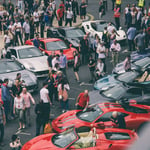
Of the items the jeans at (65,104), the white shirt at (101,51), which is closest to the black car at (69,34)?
the white shirt at (101,51)

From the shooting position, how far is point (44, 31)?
28.4 m

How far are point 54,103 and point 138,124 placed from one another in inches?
192

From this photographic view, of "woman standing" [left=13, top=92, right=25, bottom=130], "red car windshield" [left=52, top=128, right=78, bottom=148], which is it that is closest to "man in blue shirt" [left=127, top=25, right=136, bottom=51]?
"woman standing" [left=13, top=92, right=25, bottom=130]

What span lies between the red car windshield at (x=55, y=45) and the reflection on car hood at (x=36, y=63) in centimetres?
181

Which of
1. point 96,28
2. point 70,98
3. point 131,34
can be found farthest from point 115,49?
point 96,28

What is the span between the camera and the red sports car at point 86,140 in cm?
888

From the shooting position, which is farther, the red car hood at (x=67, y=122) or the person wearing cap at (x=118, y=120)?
Result: the red car hood at (x=67, y=122)

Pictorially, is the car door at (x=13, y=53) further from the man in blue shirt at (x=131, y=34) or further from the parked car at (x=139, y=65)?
the man in blue shirt at (x=131, y=34)

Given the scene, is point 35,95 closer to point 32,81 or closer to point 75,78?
point 32,81

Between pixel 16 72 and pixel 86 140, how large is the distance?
27.8ft

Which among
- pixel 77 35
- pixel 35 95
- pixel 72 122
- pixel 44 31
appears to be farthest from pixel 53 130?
pixel 44 31

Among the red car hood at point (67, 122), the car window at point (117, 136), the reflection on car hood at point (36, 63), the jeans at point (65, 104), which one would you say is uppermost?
the car window at point (117, 136)

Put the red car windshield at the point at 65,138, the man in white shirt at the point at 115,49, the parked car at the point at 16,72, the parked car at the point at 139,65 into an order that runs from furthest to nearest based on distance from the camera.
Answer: the man in white shirt at the point at 115,49 → the parked car at the point at 139,65 → the parked car at the point at 16,72 → the red car windshield at the point at 65,138

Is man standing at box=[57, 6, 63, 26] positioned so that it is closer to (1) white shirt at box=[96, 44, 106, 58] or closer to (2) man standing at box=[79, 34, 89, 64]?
(2) man standing at box=[79, 34, 89, 64]
